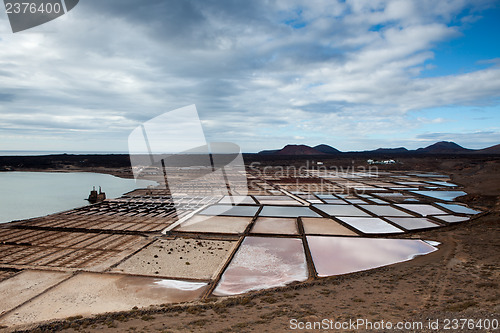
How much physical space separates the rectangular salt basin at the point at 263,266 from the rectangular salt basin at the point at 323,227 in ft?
5.75

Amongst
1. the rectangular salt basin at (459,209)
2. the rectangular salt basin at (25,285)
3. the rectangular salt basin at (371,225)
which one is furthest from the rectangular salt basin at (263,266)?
the rectangular salt basin at (459,209)

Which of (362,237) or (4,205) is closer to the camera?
(362,237)

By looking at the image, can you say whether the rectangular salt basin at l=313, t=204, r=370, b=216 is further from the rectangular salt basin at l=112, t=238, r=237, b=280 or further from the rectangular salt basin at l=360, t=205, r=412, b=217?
the rectangular salt basin at l=112, t=238, r=237, b=280

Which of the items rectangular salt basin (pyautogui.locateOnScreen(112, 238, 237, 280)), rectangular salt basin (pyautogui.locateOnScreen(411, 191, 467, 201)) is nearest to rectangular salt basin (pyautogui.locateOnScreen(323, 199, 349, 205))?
rectangular salt basin (pyautogui.locateOnScreen(411, 191, 467, 201))

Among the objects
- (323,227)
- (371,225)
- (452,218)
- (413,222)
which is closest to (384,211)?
(413,222)

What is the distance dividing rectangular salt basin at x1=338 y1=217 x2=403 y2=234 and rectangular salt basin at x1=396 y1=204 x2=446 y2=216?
340 cm

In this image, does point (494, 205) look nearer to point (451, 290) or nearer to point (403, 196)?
point (403, 196)

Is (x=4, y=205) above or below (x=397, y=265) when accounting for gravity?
above

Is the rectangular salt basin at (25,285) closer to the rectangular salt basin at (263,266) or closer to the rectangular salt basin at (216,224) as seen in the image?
the rectangular salt basin at (263,266)

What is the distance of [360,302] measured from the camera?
609cm

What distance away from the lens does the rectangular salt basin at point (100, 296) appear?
6.13 m

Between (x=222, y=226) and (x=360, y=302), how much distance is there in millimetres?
8574

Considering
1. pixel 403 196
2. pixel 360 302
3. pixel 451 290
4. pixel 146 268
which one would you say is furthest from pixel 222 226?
pixel 403 196

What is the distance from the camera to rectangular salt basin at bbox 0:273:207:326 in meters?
6.13
